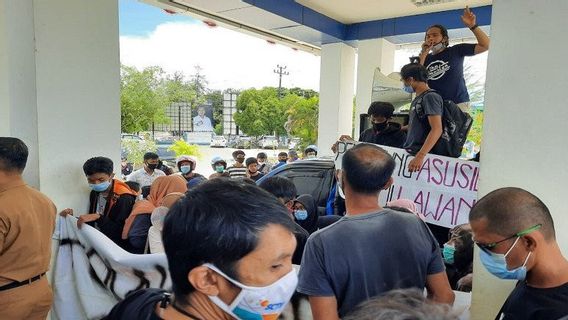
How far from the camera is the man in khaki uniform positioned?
2260mm

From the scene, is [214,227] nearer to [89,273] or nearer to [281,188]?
[281,188]

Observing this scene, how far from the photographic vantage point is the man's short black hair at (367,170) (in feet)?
5.70

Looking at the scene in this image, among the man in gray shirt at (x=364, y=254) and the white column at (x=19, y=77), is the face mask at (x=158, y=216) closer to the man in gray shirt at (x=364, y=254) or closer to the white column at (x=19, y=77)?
the white column at (x=19, y=77)

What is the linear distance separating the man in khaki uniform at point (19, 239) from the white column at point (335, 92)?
640 cm

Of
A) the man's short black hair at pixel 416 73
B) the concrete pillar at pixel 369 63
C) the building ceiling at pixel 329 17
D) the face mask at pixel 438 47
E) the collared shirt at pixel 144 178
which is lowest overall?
the collared shirt at pixel 144 178

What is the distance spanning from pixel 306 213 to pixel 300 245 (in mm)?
641

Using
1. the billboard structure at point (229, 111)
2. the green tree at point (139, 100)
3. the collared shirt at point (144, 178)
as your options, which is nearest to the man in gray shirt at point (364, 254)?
the collared shirt at point (144, 178)

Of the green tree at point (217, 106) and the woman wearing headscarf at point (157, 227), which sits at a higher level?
the green tree at point (217, 106)

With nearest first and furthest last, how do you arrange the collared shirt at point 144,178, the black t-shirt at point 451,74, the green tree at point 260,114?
the black t-shirt at point 451,74, the collared shirt at point 144,178, the green tree at point 260,114

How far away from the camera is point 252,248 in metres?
0.93

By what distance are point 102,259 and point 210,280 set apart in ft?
7.25

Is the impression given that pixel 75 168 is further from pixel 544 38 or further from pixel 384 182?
pixel 544 38

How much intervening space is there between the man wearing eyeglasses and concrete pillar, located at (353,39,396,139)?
22.0 ft

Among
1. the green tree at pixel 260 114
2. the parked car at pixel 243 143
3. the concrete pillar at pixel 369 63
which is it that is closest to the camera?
the concrete pillar at pixel 369 63
